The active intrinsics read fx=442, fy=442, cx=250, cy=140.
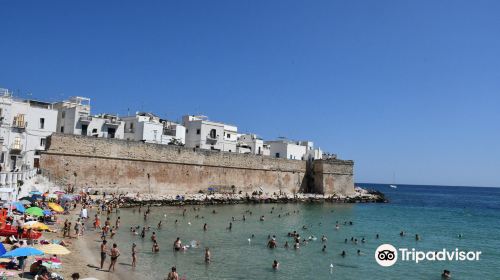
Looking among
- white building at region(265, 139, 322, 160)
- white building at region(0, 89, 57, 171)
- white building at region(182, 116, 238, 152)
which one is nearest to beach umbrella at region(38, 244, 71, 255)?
white building at region(0, 89, 57, 171)

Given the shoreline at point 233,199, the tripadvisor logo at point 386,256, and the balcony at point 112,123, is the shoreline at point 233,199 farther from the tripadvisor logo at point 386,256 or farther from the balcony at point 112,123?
the tripadvisor logo at point 386,256

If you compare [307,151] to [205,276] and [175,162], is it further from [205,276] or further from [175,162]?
[205,276]

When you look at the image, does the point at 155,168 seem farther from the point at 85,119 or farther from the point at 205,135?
the point at 205,135

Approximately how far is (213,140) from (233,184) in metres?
7.38

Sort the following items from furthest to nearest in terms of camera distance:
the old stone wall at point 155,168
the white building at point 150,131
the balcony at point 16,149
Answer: the white building at point 150,131 → the old stone wall at point 155,168 → the balcony at point 16,149

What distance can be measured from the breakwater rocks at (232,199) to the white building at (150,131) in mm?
9075

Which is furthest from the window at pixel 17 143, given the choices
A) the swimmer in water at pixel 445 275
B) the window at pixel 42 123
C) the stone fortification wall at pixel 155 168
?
the swimmer in water at pixel 445 275

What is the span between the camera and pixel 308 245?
78.6 ft

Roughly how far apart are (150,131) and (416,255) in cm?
3277

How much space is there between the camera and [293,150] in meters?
63.4

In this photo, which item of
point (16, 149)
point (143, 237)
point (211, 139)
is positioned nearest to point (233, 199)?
A: point (211, 139)

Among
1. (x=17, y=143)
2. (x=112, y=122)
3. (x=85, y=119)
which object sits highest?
(x=112, y=122)

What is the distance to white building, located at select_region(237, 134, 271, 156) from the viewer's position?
6194 cm

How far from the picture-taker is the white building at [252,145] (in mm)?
61941
